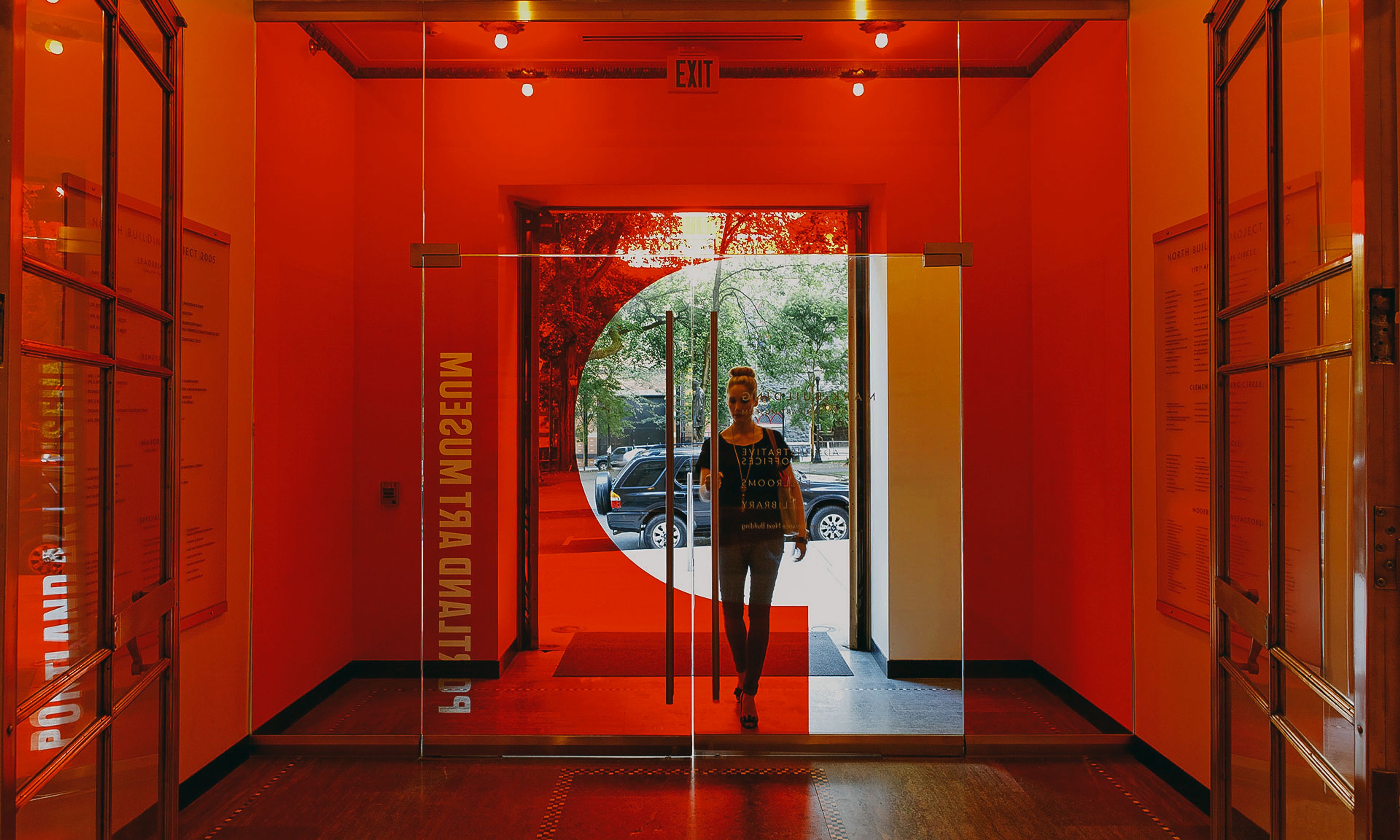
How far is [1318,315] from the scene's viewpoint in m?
1.78

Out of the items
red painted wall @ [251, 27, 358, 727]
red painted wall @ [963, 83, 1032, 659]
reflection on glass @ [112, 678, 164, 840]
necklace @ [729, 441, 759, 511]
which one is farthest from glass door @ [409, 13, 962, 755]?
reflection on glass @ [112, 678, 164, 840]

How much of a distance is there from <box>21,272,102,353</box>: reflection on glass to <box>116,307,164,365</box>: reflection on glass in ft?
0.87

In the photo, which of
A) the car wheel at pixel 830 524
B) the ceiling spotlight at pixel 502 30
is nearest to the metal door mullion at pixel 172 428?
the ceiling spotlight at pixel 502 30

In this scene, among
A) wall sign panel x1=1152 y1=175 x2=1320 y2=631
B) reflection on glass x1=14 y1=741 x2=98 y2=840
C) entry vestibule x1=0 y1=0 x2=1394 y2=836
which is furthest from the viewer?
entry vestibule x1=0 y1=0 x2=1394 y2=836

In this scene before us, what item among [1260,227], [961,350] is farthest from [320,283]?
[1260,227]

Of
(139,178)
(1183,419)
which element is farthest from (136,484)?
(1183,419)

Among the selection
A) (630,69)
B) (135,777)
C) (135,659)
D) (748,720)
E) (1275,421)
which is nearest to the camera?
(1275,421)

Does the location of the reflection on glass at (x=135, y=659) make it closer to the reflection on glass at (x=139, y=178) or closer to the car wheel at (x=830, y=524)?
the reflection on glass at (x=139, y=178)

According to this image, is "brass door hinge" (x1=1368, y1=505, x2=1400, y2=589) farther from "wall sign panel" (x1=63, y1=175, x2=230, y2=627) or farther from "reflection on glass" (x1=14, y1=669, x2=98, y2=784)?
"wall sign panel" (x1=63, y1=175, x2=230, y2=627)

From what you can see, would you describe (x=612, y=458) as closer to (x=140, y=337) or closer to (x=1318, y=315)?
(x=140, y=337)

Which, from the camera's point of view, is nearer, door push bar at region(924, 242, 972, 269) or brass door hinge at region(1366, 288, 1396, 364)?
brass door hinge at region(1366, 288, 1396, 364)

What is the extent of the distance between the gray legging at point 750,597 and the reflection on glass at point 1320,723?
197 cm

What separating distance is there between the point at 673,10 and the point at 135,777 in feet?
11.6

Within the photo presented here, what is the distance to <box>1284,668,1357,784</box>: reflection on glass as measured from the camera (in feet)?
5.53
